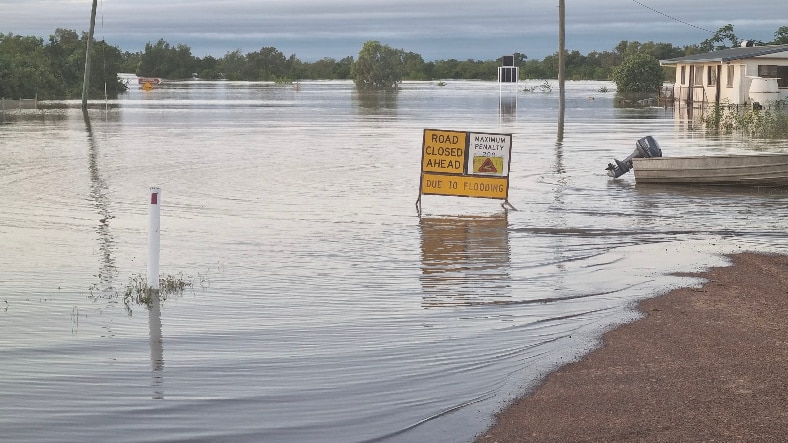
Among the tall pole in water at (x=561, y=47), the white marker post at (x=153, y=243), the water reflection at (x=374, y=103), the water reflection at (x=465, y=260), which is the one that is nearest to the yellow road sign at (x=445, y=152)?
the water reflection at (x=465, y=260)

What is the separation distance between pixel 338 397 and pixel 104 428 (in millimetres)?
1712

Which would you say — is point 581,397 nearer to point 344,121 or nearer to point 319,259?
point 319,259

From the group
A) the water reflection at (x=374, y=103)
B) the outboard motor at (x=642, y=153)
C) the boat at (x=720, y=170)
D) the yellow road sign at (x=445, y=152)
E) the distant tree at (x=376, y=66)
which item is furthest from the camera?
the distant tree at (x=376, y=66)

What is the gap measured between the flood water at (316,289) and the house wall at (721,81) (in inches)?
1634

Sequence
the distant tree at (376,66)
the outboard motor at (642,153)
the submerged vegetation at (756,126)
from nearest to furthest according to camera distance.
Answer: the outboard motor at (642,153) < the submerged vegetation at (756,126) < the distant tree at (376,66)

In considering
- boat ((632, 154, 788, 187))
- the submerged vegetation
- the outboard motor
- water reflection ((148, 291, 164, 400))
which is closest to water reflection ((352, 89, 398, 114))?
the submerged vegetation

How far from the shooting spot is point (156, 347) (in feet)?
31.4

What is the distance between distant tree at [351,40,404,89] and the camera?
574 ft

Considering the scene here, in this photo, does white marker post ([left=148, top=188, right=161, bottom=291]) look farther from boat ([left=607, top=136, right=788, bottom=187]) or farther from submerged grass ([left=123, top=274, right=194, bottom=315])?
boat ([left=607, top=136, right=788, bottom=187])

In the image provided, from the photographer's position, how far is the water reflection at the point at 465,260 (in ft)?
39.3

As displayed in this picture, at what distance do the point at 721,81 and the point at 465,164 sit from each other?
5612 cm

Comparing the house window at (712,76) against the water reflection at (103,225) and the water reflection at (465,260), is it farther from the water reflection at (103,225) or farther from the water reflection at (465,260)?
the water reflection at (465,260)

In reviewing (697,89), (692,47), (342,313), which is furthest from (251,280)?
(692,47)

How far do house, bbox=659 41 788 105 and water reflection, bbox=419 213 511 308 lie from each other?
4885cm
